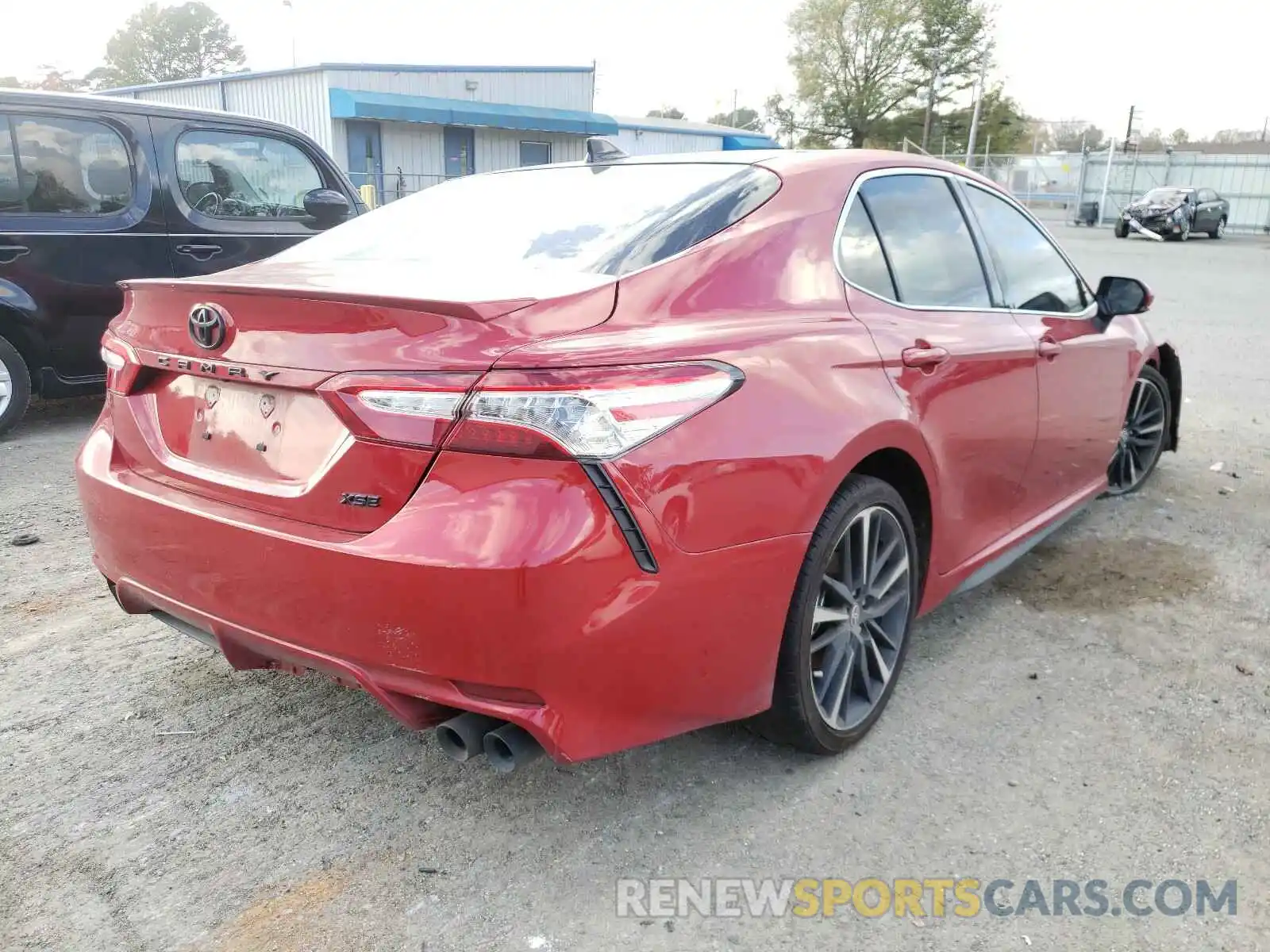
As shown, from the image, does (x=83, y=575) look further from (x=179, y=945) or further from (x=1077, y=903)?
(x=1077, y=903)

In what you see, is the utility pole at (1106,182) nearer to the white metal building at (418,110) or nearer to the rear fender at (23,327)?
the white metal building at (418,110)

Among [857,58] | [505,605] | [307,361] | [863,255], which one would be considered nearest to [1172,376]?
[863,255]

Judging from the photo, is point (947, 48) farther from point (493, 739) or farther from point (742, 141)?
point (493, 739)

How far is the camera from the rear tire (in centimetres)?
557

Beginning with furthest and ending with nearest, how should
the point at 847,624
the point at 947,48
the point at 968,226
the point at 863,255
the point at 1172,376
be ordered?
the point at 947,48 < the point at 1172,376 < the point at 968,226 < the point at 863,255 < the point at 847,624

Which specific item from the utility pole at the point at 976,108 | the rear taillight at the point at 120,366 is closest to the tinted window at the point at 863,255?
the rear taillight at the point at 120,366

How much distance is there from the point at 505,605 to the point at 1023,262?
8.73 ft

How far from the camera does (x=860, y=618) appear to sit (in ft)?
8.91

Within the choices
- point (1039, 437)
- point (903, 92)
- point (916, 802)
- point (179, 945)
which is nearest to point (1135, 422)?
point (1039, 437)

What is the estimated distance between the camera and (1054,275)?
154 inches

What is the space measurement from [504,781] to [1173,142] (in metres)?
78.7

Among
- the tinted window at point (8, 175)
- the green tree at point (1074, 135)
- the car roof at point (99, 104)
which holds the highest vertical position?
the green tree at point (1074, 135)

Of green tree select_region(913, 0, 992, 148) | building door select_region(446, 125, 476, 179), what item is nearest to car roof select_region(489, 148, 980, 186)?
building door select_region(446, 125, 476, 179)

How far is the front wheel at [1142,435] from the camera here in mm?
4883
